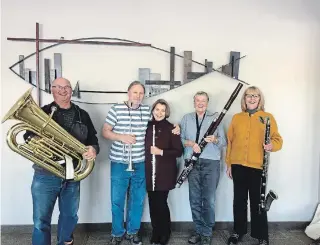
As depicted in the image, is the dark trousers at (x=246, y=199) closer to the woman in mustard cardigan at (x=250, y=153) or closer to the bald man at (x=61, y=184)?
the woman in mustard cardigan at (x=250, y=153)

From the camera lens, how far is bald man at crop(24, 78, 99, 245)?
83.5 inches

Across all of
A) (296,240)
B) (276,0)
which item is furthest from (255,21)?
(296,240)

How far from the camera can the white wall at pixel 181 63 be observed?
8.86 ft

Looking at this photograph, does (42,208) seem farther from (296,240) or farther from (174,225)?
(296,240)

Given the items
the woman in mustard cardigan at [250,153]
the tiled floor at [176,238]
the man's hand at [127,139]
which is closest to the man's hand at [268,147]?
the woman in mustard cardigan at [250,153]

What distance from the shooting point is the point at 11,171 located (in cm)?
276

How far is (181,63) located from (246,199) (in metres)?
1.30

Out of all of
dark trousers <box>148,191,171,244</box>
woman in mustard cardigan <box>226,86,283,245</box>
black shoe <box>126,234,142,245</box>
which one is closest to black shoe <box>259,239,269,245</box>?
woman in mustard cardigan <box>226,86,283,245</box>

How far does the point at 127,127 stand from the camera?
2430 mm

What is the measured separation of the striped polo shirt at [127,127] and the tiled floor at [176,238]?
776 mm

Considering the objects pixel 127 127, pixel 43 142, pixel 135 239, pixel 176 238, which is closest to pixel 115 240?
pixel 135 239

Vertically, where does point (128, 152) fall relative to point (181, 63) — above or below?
below

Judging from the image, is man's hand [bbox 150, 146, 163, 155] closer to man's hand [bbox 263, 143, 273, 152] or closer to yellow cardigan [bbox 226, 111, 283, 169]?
yellow cardigan [bbox 226, 111, 283, 169]

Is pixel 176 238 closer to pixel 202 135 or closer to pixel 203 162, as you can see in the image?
pixel 203 162
